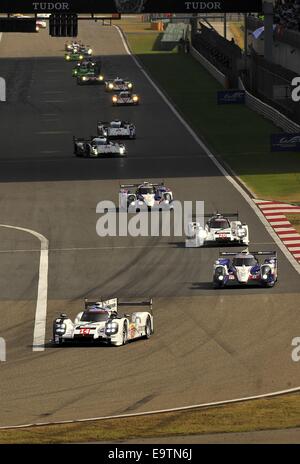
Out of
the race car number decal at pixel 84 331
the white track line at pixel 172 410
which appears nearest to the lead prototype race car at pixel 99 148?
the race car number decal at pixel 84 331

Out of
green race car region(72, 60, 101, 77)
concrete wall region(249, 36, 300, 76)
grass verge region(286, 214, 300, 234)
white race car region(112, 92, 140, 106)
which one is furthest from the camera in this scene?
green race car region(72, 60, 101, 77)

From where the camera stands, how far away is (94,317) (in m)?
45.3

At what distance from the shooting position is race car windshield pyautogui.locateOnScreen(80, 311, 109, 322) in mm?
45219

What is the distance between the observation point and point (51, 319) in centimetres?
4850

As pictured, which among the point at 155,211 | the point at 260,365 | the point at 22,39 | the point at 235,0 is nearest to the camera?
the point at 260,365

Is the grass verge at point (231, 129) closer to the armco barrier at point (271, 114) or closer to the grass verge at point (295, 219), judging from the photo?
the armco barrier at point (271, 114)

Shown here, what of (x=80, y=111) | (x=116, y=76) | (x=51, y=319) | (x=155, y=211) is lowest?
(x=51, y=319)

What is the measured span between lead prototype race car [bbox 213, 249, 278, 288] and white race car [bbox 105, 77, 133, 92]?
73.7 m

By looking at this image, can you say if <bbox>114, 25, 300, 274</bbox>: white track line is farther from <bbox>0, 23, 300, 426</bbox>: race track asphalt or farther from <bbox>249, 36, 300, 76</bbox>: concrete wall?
<bbox>249, 36, 300, 76</bbox>: concrete wall

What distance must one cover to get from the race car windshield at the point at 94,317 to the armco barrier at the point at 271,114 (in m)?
48.8

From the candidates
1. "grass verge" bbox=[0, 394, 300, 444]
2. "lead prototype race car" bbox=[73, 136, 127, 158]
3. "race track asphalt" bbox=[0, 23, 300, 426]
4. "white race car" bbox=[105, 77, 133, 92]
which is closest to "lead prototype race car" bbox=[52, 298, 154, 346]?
"race track asphalt" bbox=[0, 23, 300, 426]
